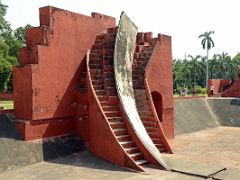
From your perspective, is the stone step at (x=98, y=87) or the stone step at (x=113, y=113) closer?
the stone step at (x=113, y=113)

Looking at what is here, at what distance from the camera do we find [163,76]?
1370 centimetres

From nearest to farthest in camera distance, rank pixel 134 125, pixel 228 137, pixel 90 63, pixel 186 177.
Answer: pixel 186 177, pixel 134 125, pixel 90 63, pixel 228 137

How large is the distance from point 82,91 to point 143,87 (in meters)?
2.14

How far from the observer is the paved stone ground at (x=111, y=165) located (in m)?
8.30

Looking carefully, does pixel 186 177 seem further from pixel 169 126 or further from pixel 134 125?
pixel 169 126

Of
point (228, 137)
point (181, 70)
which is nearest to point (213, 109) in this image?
point (228, 137)

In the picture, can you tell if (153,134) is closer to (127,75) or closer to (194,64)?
(127,75)

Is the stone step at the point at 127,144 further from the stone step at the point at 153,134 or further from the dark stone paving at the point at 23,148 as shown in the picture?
the dark stone paving at the point at 23,148

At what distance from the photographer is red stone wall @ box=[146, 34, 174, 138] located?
13.0 m

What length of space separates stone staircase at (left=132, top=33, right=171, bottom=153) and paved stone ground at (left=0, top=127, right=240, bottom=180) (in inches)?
38.7

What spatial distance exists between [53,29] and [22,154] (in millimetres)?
3872

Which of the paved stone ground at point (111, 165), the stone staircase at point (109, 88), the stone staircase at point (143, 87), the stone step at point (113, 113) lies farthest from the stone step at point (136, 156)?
the stone staircase at point (143, 87)

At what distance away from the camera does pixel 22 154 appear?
9.26m

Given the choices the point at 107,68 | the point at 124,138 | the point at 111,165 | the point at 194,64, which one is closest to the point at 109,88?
→ the point at 107,68
